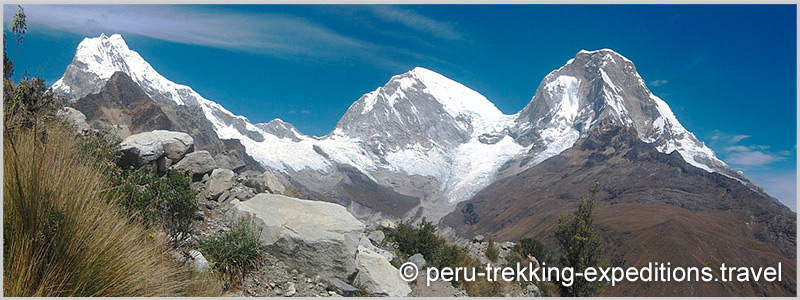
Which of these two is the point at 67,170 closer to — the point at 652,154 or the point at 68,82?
the point at 652,154

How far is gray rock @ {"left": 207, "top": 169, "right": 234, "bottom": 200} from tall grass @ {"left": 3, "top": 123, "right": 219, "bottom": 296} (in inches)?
297

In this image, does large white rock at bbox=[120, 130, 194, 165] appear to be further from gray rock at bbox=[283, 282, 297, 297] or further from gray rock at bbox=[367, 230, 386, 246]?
gray rock at bbox=[283, 282, 297, 297]

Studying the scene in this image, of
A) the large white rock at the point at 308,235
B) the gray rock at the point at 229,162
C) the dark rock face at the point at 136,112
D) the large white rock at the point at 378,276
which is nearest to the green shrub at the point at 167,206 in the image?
the large white rock at the point at 308,235

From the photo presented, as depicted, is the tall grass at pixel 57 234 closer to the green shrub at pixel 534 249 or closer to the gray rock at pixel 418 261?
the gray rock at pixel 418 261

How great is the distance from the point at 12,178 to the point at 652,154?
179587 mm

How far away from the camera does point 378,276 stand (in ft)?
29.7

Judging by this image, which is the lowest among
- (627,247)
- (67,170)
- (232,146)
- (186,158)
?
(67,170)

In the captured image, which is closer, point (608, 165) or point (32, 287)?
point (32, 287)

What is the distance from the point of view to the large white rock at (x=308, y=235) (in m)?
7.95

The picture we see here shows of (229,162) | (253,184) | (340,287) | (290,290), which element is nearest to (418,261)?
(340,287)

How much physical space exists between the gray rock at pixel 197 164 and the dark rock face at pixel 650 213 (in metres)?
32.4

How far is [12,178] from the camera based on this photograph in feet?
11.0

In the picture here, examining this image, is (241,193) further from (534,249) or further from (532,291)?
(534,249)

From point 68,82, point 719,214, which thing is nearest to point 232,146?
point 68,82
